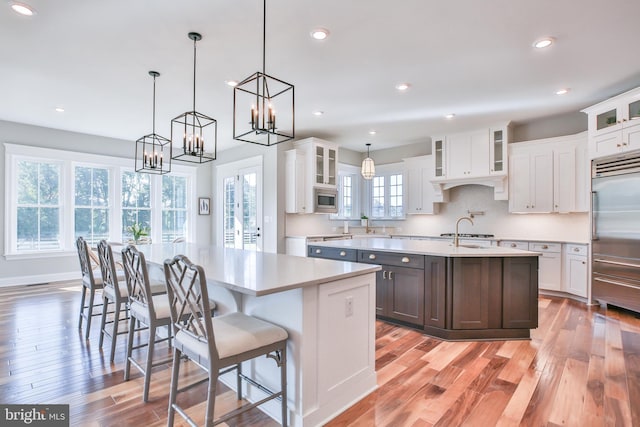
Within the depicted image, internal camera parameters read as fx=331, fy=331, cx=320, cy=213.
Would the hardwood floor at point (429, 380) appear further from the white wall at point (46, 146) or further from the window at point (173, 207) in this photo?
the window at point (173, 207)

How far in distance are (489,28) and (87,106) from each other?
16.5 feet

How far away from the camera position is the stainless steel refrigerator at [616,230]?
3.92 m

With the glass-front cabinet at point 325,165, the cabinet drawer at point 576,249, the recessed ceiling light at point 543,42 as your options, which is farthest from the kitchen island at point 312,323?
the cabinet drawer at point 576,249

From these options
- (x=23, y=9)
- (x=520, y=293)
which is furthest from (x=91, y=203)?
(x=520, y=293)

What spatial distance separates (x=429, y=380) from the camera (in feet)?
8.14

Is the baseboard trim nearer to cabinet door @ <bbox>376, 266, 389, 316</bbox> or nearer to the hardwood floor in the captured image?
the hardwood floor

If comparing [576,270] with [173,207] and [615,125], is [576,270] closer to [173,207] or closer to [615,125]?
[615,125]

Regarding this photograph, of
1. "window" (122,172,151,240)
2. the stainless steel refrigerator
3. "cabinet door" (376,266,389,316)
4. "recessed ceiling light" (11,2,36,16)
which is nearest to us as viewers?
"recessed ceiling light" (11,2,36,16)

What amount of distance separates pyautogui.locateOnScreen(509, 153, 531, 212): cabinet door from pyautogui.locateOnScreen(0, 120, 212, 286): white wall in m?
7.14

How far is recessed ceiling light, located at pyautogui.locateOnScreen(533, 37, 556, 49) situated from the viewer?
2860 mm

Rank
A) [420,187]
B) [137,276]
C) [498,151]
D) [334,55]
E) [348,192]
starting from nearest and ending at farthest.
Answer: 1. [137,276]
2. [334,55]
3. [498,151]
4. [420,187]
5. [348,192]

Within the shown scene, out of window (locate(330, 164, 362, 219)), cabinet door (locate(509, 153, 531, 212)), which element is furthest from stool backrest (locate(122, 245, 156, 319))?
cabinet door (locate(509, 153, 531, 212))

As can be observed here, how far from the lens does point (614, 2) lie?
2.38 m

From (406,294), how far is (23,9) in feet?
13.4
